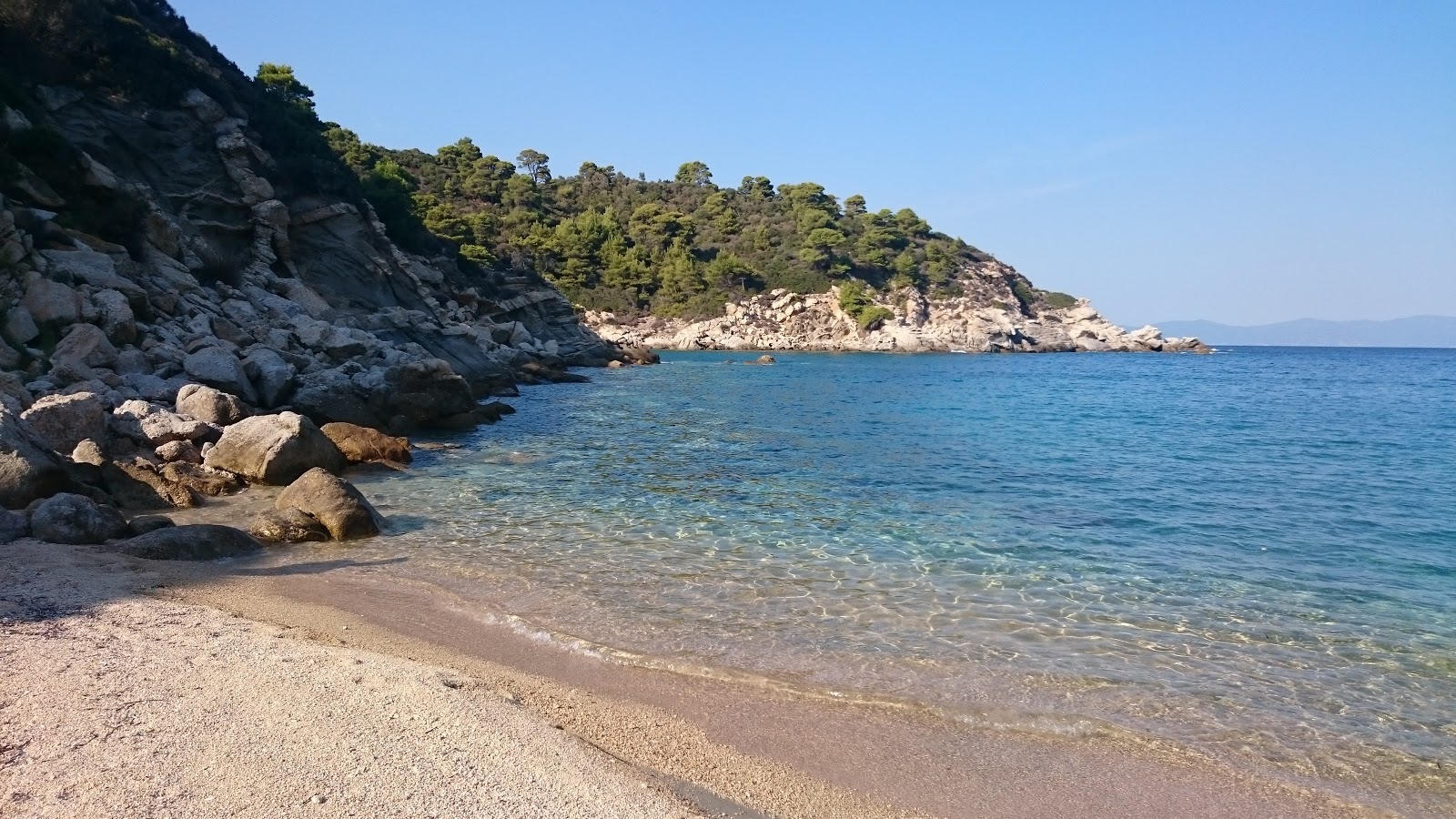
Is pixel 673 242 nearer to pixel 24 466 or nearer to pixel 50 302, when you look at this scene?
pixel 50 302

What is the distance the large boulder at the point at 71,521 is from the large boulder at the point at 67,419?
329cm

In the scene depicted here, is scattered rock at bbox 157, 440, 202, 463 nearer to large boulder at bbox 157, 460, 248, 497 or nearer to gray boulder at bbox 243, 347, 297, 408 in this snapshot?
large boulder at bbox 157, 460, 248, 497

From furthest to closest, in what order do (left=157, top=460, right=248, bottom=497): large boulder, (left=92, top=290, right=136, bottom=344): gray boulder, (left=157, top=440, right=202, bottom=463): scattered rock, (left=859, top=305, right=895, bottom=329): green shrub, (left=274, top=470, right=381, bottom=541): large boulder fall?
(left=859, top=305, right=895, bottom=329): green shrub, (left=92, top=290, right=136, bottom=344): gray boulder, (left=157, top=440, right=202, bottom=463): scattered rock, (left=157, top=460, right=248, bottom=497): large boulder, (left=274, top=470, right=381, bottom=541): large boulder

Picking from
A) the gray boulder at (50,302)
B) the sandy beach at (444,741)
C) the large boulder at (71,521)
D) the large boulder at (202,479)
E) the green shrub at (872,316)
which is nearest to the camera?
the sandy beach at (444,741)

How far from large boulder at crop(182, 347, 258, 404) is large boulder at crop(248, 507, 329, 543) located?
7265 mm

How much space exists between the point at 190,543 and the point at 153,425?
5785mm

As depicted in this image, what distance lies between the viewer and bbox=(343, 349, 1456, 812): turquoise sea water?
6.35m

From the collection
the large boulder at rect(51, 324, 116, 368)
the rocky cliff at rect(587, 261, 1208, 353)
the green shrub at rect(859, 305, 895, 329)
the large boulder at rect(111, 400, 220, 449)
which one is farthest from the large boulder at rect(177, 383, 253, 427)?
the green shrub at rect(859, 305, 895, 329)

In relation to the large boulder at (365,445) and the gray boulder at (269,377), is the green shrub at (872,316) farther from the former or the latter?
the large boulder at (365,445)

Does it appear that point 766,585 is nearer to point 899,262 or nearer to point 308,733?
point 308,733

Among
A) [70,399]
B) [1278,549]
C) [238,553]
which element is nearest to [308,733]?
[238,553]

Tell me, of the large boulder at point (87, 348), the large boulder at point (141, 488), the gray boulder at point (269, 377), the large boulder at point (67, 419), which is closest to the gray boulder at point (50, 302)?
the large boulder at point (87, 348)

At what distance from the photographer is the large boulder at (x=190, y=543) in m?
8.80

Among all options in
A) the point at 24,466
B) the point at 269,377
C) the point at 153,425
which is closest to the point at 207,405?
the point at 153,425
